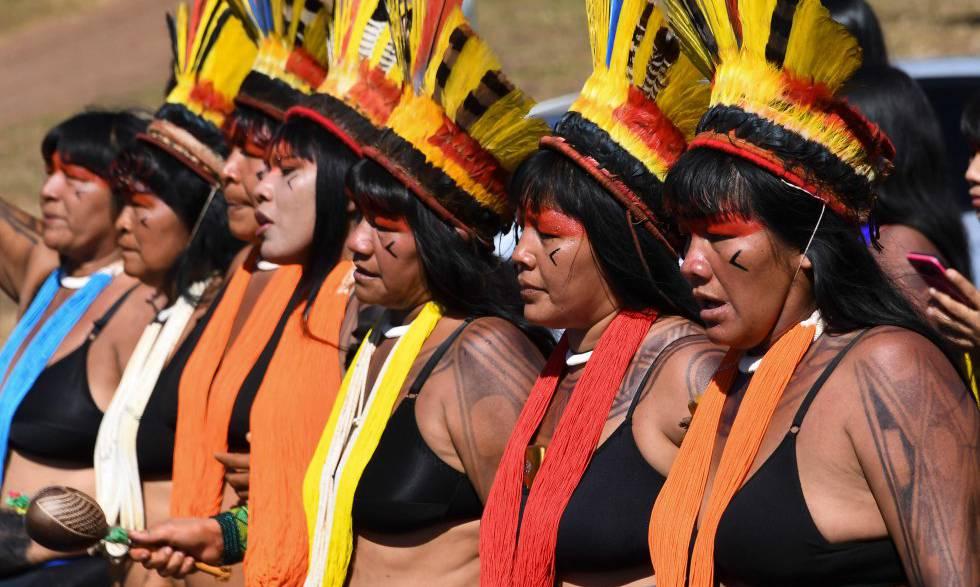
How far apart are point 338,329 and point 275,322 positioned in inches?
12.4

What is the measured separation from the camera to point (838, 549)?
260 cm

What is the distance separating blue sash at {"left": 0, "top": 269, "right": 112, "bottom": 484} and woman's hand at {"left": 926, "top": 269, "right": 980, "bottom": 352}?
11.2ft

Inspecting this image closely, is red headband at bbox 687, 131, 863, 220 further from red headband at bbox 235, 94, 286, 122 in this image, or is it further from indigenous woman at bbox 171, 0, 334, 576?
red headband at bbox 235, 94, 286, 122

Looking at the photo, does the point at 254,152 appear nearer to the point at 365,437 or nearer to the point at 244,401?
the point at 244,401

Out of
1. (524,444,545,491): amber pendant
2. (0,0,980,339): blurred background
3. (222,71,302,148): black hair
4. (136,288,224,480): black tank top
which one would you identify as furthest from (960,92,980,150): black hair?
(0,0,980,339): blurred background

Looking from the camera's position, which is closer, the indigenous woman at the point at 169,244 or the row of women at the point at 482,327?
the row of women at the point at 482,327

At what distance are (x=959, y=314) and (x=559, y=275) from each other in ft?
2.90

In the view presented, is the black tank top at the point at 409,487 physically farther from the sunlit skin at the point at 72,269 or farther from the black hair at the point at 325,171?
the sunlit skin at the point at 72,269

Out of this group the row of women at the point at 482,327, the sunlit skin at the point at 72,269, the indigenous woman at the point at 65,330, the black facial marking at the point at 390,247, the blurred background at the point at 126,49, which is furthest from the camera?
the blurred background at the point at 126,49

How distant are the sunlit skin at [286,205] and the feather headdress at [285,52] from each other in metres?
0.40

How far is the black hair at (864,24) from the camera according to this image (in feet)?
17.3

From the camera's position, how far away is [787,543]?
8.59 feet

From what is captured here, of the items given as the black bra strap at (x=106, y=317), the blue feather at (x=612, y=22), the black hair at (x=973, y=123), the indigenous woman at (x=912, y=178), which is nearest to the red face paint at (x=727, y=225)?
the blue feather at (x=612, y=22)

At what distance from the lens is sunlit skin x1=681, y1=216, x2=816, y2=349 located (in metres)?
2.82
